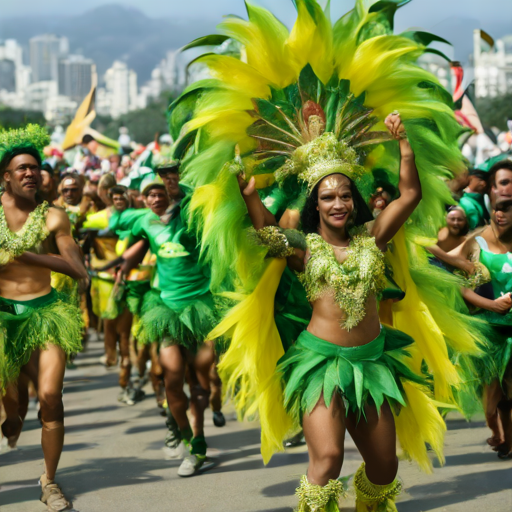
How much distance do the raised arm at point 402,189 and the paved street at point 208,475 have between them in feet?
6.36

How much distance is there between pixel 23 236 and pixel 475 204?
5.11m

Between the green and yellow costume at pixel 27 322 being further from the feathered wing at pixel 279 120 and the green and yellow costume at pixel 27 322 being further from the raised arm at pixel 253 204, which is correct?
the raised arm at pixel 253 204

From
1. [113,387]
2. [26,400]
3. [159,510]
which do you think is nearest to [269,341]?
[159,510]

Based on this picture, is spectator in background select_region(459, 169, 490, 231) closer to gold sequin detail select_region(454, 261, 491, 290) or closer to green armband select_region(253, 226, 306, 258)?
gold sequin detail select_region(454, 261, 491, 290)

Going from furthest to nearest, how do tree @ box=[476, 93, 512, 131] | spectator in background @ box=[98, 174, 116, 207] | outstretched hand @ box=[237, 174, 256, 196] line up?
1. tree @ box=[476, 93, 512, 131]
2. spectator in background @ box=[98, 174, 116, 207]
3. outstretched hand @ box=[237, 174, 256, 196]

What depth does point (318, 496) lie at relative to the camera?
414cm

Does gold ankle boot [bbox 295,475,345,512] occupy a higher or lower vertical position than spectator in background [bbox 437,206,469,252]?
lower

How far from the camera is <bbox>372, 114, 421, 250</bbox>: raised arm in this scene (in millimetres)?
4508

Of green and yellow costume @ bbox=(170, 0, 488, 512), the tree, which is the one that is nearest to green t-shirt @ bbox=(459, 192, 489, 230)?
green and yellow costume @ bbox=(170, 0, 488, 512)

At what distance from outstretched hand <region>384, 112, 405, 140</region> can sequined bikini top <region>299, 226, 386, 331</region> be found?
53 centimetres

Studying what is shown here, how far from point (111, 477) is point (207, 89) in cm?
311

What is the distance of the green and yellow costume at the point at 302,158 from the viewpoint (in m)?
4.65

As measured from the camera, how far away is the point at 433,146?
16.0ft

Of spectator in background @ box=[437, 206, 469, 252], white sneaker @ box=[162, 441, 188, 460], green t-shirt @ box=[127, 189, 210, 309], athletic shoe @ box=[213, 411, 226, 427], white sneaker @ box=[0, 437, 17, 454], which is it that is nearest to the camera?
green t-shirt @ box=[127, 189, 210, 309]
